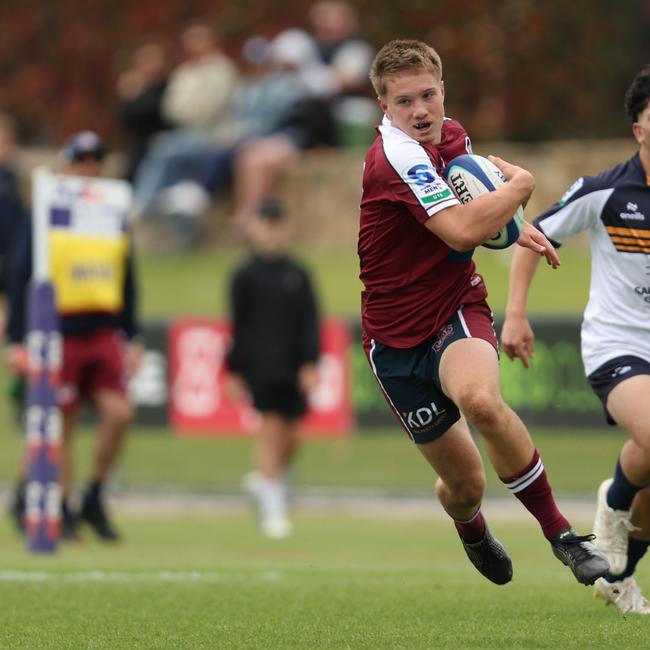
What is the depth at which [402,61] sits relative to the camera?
7.50 m

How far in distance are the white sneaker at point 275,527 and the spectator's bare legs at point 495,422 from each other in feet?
20.4

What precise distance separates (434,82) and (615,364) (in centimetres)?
158

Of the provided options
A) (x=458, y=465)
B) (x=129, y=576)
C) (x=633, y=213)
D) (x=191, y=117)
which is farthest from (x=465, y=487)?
(x=191, y=117)

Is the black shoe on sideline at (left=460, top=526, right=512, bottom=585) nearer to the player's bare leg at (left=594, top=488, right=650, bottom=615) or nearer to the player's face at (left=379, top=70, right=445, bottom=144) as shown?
the player's bare leg at (left=594, top=488, right=650, bottom=615)

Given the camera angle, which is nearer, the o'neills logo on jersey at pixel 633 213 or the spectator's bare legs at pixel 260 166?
the o'neills logo on jersey at pixel 633 213

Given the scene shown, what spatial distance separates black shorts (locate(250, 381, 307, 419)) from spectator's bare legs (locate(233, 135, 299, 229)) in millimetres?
7487

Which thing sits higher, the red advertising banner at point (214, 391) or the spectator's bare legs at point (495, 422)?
the spectator's bare legs at point (495, 422)

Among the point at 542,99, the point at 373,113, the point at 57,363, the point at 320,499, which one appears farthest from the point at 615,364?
the point at 542,99

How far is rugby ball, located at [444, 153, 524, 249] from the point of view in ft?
24.6

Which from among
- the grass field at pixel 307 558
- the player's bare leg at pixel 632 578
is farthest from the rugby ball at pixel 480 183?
the grass field at pixel 307 558

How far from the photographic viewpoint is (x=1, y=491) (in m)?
16.7

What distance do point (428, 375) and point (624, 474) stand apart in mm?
1057

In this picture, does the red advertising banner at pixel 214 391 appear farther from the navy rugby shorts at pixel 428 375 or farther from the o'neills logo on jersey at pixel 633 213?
the navy rugby shorts at pixel 428 375

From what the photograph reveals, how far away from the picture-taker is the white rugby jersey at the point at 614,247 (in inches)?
321
